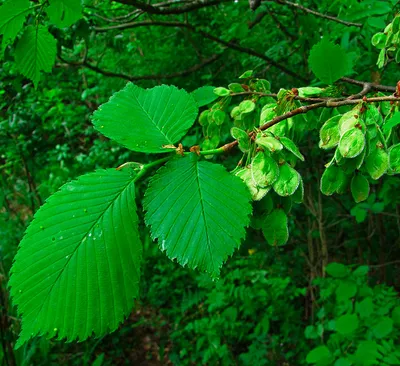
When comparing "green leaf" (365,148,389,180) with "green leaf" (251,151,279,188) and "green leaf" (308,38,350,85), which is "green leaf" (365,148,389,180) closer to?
"green leaf" (251,151,279,188)

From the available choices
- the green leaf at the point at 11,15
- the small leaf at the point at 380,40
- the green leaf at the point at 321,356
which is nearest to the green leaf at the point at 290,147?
the small leaf at the point at 380,40

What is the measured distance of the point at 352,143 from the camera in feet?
2.29

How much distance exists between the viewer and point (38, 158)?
178 inches

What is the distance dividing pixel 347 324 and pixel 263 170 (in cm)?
206

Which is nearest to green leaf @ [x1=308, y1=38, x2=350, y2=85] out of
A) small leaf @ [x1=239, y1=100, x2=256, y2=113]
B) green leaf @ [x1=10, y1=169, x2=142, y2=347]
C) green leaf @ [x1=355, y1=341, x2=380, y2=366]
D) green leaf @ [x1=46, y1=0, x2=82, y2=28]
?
small leaf @ [x1=239, y1=100, x2=256, y2=113]

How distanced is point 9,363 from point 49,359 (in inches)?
23.6

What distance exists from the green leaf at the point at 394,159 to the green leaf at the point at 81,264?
494mm

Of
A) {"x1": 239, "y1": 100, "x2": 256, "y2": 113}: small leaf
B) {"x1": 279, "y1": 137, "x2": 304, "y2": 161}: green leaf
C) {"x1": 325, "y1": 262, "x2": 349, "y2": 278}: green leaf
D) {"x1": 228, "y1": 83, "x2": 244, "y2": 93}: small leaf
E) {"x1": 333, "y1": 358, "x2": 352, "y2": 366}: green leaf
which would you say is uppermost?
{"x1": 228, "y1": 83, "x2": 244, "y2": 93}: small leaf

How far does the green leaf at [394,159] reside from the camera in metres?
0.74

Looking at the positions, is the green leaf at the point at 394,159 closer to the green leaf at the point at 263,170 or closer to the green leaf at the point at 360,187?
the green leaf at the point at 360,187

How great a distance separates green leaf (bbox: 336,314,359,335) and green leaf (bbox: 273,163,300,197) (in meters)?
2.00

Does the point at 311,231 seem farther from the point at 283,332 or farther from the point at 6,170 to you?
the point at 6,170

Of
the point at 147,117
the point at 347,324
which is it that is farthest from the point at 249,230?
the point at 147,117

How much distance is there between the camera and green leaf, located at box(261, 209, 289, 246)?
73cm
